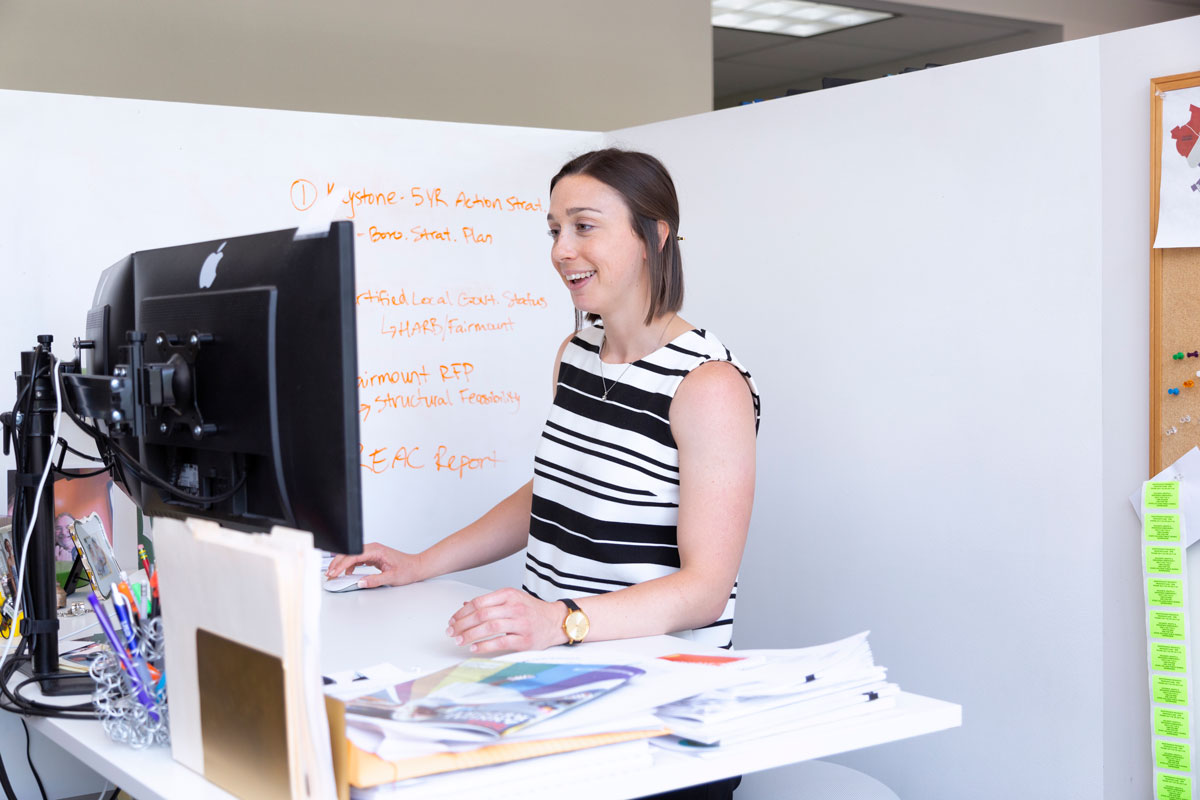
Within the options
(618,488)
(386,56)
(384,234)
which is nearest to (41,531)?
(618,488)

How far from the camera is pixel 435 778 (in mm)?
953

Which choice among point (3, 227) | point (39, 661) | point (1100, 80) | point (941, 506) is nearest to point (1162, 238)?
point (1100, 80)

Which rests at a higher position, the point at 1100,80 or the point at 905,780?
the point at 1100,80

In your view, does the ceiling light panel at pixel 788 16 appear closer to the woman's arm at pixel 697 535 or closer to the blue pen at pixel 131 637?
the woman's arm at pixel 697 535

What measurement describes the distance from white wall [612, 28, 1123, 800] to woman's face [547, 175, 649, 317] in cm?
80

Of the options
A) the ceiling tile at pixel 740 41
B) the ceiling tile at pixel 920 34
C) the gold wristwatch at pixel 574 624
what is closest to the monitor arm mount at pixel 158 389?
the gold wristwatch at pixel 574 624

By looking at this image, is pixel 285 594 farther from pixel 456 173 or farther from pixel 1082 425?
pixel 456 173

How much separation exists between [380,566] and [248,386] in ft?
2.25

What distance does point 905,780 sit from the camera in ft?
7.72

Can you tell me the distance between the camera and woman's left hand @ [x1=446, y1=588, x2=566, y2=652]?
49.6 inches

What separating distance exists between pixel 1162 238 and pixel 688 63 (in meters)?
3.21

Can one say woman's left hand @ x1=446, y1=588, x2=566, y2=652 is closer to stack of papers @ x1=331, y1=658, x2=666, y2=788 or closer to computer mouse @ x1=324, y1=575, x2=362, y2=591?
stack of papers @ x1=331, y1=658, x2=666, y2=788

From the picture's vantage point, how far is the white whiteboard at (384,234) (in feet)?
7.18

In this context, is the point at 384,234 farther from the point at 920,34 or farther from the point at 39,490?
the point at 920,34
